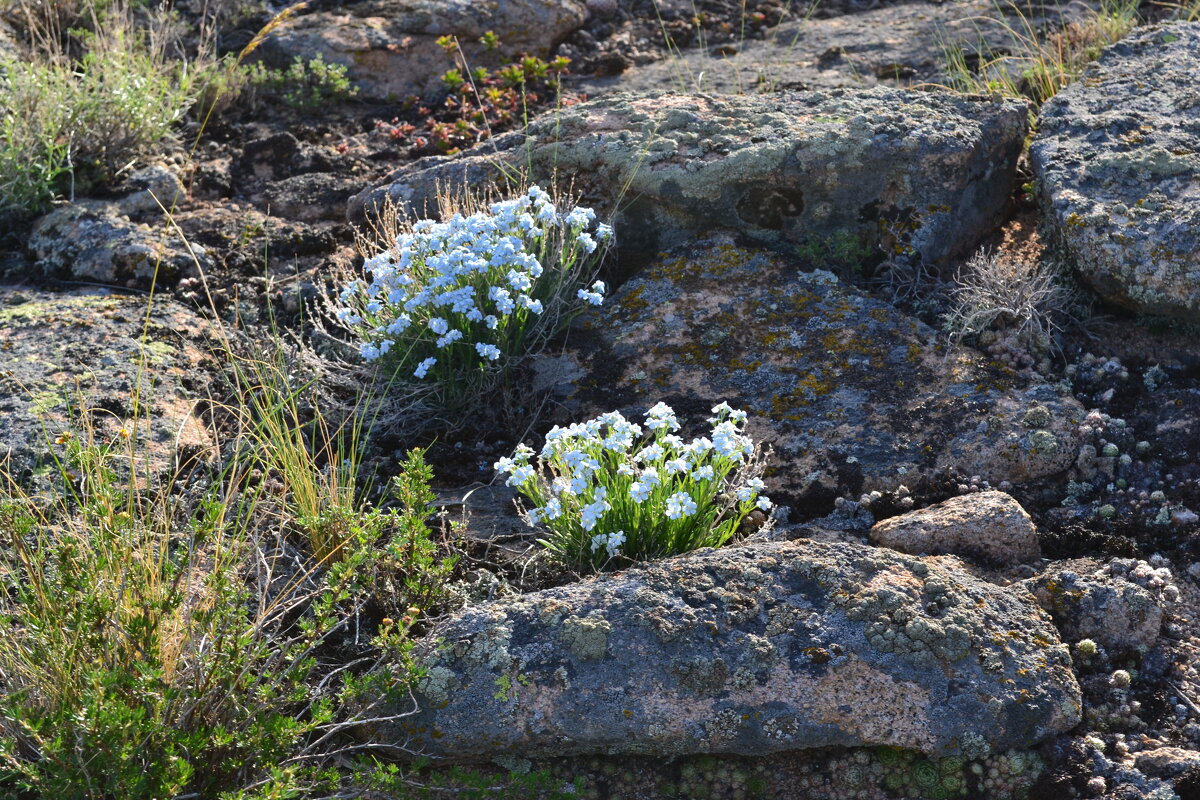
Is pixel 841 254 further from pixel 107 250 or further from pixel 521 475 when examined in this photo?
pixel 107 250

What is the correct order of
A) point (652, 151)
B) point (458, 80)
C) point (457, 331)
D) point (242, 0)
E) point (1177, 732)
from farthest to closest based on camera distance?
point (242, 0), point (458, 80), point (652, 151), point (457, 331), point (1177, 732)

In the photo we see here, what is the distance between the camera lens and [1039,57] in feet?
21.5

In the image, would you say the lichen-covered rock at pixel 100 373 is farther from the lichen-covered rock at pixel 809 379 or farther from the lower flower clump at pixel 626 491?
the lichen-covered rock at pixel 809 379

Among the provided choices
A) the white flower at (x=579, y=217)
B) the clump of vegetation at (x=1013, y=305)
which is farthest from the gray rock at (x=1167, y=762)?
the white flower at (x=579, y=217)

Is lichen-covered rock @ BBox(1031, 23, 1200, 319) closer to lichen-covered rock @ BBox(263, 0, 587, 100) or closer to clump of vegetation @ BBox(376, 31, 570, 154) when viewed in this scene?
clump of vegetation @ BBox(376, 31, 570, 154)

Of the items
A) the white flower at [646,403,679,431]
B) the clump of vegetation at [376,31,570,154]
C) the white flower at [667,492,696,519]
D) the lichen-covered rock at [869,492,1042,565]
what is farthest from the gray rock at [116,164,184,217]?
the lichen-covered rock at [869,492,1042,565]

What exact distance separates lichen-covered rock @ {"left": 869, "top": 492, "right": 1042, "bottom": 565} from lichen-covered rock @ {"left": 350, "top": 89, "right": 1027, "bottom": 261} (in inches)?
67.8

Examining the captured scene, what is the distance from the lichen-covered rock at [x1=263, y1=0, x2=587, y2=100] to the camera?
23.8ft

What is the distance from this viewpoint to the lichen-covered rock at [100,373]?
4238mm

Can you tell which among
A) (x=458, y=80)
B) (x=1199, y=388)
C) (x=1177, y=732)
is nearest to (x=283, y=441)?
(x=1177, y=732)

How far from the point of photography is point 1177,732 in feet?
10.3

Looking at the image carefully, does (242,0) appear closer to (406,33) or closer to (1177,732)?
(406,33)

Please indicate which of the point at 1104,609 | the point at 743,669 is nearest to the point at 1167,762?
the point at 1104,609

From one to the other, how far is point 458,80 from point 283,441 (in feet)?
12.9
